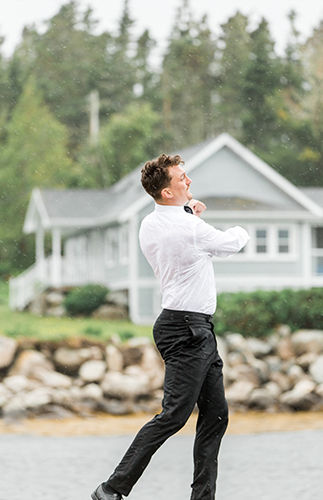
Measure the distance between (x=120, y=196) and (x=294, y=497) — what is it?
82.6 feet

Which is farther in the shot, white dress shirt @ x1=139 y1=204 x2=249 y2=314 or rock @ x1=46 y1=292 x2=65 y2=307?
rock @ x1=46 y1=292 x2=65 y2=307

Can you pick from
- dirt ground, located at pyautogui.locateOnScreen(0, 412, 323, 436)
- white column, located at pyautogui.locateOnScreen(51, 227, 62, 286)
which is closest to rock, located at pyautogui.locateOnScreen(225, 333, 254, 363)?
dirt ground, located at pyautogui.locateOnScreen(0, 412, 323, 436)

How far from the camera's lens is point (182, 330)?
4.66 metres

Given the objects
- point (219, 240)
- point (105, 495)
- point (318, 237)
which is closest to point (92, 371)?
point (105, 495)

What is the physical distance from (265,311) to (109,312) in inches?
374

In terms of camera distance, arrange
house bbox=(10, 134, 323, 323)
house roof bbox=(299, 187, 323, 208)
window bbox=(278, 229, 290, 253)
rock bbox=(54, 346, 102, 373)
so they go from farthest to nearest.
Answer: house roof bbox=(299, 187, 323, 208)
window bbox=(278, 229, 290, 253)
house bbox=(10, 134, 323, 323)
rock bbox=(54, 346, 102, 373)

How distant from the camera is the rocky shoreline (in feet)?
44.2

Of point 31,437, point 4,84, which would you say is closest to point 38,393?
point 31,437

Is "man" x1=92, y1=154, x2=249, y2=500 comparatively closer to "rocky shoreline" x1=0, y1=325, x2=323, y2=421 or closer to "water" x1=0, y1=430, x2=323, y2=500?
"water" x1=0, y1=430, x2=323, y2=500

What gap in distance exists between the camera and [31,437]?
→ 32.5ft

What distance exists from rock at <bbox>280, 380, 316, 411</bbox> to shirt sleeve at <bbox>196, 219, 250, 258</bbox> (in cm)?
940

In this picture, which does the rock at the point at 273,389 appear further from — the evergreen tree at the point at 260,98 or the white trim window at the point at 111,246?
the evergreen tree at the point at 260,98

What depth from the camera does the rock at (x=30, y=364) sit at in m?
14.6

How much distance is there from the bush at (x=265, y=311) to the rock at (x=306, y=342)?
22 centimetres
